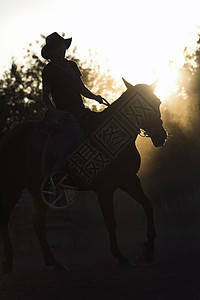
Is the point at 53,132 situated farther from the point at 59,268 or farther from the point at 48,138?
the point at 59,268

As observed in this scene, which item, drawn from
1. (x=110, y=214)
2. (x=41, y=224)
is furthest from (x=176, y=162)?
(x=110, y=214)

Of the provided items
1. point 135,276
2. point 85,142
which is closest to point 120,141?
point 85,142

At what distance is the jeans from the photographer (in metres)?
8.16

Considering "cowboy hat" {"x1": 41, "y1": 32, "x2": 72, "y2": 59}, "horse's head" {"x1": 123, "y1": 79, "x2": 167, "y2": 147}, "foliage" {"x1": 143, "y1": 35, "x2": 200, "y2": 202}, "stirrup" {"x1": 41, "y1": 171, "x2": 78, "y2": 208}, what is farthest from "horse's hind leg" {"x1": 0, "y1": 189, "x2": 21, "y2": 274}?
"foliage" {"x1": 143, "y1": 35, "x2": 200, "y2": 202}

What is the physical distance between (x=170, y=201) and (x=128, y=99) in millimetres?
15139

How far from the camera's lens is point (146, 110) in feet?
26.7

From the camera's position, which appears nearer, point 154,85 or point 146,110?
point 146,110

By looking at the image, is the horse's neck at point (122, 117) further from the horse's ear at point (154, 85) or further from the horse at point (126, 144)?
the horse's ear at point (154, 85)

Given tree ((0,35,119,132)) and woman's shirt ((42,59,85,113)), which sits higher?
tree ((0,35,119,132))

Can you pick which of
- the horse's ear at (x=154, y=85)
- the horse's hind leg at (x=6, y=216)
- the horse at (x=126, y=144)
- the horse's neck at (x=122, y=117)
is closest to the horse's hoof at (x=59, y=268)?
the horse's hind leg at (x=6, y=216)

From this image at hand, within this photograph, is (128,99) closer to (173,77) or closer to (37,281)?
(37,281)

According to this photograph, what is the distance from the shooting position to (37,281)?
7.93m

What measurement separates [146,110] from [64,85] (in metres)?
1.54

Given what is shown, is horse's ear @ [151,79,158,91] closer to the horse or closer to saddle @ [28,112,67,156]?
the horse
